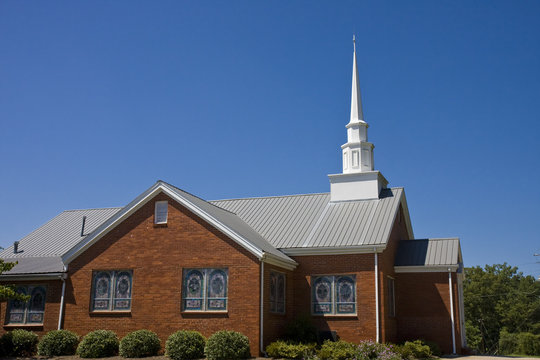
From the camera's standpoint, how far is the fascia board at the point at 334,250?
2277 cm

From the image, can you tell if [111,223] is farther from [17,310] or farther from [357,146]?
[357,146]

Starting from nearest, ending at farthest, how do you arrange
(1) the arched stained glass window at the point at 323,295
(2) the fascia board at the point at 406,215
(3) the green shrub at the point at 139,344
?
(3) the green shrub at the point at 139,344, (1) the arched stained glass window at the point at 323,295, (2) the fascia board at the point at 406,215

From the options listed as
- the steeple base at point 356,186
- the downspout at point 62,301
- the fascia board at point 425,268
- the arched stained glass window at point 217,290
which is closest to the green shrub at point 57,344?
the downspout at point 62,301

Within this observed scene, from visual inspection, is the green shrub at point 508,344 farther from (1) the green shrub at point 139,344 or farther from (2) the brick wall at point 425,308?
(1) the green shrub at point 139,344

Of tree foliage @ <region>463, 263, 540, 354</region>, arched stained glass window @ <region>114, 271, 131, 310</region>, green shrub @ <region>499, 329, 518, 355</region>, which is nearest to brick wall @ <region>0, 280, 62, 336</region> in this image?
arched stained glass window @ <region>114, 271, 131, 310</region>

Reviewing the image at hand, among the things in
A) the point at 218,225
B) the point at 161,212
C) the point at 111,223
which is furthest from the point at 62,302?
the point at 218,225

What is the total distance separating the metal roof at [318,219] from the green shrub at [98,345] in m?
8.39

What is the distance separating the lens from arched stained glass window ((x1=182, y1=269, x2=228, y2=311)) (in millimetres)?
21641

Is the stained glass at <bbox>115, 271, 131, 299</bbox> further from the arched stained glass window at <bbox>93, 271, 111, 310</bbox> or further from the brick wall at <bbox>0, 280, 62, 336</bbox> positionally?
the brick wall at <bbox>0, 280, 62, 336</bbox>

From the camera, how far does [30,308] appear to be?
24.4m

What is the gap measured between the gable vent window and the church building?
47 millimetres

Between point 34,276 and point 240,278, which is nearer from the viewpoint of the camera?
point 240,278

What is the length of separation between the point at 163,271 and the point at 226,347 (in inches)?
195

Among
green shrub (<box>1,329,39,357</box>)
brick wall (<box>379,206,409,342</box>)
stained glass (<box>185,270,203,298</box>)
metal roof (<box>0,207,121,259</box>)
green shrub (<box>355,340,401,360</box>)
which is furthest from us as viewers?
metal roof (<box>0,207,121,259</box>)
